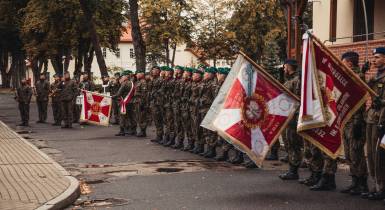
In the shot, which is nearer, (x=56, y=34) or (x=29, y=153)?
(x=29, y=153)

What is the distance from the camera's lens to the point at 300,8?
14398mm

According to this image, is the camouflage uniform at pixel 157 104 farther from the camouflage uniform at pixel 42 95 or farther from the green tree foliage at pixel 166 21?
the green tree foliage at pixel 166 21

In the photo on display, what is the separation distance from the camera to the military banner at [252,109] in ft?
29.5

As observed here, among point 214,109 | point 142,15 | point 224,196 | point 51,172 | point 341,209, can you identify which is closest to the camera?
point 341,209

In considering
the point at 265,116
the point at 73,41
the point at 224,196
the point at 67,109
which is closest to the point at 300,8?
the point at 265,116

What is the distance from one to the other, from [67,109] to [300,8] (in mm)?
10542

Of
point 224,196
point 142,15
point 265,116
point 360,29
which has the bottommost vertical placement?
point 224,196

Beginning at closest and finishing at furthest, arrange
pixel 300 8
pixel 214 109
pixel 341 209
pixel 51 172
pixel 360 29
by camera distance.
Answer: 1. pixel 341 209
2. pixel 214 109
3. pixel 51 172
4. pixel 300 8
5. pixel 360 29

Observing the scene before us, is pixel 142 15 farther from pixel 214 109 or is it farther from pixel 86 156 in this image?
pixel 214 109

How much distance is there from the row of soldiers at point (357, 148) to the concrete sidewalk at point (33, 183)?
365 centimetres

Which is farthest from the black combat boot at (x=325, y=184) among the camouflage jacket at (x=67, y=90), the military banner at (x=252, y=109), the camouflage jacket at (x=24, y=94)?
the camouflage jacket at (x=24, y=94)

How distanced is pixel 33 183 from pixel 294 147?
4.31 metres

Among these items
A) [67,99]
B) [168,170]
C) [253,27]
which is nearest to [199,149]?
[168,170]

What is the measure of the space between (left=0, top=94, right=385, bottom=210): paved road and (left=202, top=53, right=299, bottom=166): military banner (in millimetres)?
809
